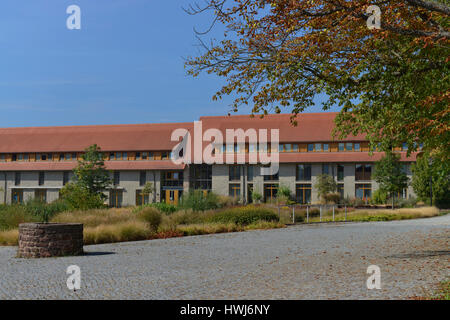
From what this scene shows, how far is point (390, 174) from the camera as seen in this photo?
44062mm

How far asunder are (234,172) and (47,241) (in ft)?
125

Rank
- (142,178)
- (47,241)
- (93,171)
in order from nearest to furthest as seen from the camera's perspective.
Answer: (47,241), (93,171), (142,178)

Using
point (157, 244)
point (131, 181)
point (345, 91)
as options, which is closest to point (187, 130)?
point (131, 181)

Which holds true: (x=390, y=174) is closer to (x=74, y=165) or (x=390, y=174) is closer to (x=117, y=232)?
(x=117, y=232)

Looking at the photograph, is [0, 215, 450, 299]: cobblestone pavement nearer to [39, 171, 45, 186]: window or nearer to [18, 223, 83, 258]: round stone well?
[18, 223, 83, 258]: round stone well

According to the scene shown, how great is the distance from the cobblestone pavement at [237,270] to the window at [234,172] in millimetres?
33560

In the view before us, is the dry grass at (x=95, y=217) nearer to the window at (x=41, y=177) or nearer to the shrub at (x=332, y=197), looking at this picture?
the shrub at (x=332, y=197)

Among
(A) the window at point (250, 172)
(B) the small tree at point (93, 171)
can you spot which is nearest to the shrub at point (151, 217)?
(B) the small tree at point (93, 171)

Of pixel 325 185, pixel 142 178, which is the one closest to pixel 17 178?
pixel 142 178

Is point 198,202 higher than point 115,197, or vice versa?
point 198,202

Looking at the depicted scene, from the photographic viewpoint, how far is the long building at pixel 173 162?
4797 centimetres

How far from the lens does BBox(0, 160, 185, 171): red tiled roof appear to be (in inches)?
2026

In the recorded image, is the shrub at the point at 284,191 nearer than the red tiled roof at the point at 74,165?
Yes
